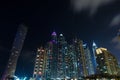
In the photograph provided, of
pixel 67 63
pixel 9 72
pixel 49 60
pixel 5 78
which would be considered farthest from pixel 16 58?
pixel 67 63

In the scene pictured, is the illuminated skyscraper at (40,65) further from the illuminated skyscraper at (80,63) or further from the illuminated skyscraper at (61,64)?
the illuminated skyscraper at (80,63)

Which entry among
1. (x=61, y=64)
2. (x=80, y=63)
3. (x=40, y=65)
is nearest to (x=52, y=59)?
(x=61, y=64)

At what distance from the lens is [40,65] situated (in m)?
160

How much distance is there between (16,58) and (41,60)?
102ft

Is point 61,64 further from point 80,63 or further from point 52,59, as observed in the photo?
point 80,63

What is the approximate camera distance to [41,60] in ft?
550

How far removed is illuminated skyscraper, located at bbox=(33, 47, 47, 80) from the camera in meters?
152

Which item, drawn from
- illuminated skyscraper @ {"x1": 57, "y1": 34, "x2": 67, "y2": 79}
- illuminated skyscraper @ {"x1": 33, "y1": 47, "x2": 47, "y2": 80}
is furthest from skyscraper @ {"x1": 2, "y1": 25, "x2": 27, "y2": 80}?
illuminated skyscraper @ {"x1": 57, "y1": 34, "x2": 67, "y2": 79}

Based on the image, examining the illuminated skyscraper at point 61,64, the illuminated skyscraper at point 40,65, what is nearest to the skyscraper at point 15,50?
the illuminated skyscraper at point 40,65

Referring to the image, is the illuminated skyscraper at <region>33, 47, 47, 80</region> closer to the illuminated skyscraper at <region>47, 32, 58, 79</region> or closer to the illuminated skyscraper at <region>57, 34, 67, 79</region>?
the illuminated skyscraper at <region>47, 32, 58, 79</region>

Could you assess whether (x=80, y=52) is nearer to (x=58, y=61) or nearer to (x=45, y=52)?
(x=58, y=61)

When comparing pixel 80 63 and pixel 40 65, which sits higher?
pixel 80 63

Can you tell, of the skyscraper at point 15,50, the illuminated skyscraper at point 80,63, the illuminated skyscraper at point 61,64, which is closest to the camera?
the skyscraper at point 15,50

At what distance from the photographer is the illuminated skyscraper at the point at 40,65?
151500 mm
